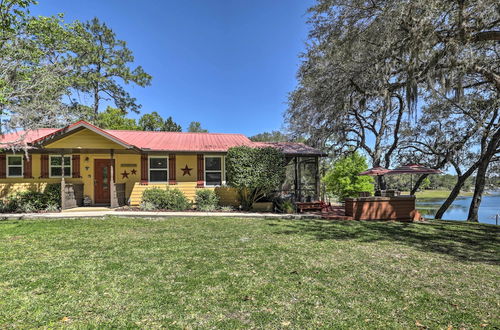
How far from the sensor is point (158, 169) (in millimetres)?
12016

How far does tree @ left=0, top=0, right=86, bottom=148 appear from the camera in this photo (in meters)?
8.97

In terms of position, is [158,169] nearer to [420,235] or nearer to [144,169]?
[144,169]

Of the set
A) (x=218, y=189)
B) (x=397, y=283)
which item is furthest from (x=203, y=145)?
(x=397, y=283)

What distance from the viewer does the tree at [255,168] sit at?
416 inches

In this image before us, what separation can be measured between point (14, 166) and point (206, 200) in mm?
8687

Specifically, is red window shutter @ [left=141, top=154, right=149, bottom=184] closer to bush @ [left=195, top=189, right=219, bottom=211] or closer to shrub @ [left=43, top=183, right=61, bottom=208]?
bush @ [left=195, top=189, right=219, bottom=211]

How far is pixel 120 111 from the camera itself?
25.2 metres

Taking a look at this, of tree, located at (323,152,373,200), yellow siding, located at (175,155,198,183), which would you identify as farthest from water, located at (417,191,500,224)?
yellow siding, located at (175,155,198,183)

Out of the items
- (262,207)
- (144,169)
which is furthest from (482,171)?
(144,169)

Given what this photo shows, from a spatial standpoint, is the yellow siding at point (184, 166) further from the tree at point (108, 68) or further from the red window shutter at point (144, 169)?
the tree at point (108, 68)

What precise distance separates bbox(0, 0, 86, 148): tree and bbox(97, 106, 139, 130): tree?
43.6ft

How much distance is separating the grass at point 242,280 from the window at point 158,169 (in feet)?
16.0

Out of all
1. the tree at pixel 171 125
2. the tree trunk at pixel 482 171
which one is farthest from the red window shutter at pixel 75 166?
the tree at pixel 171 125

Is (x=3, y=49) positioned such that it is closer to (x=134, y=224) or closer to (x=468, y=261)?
(x=134, y=224)
